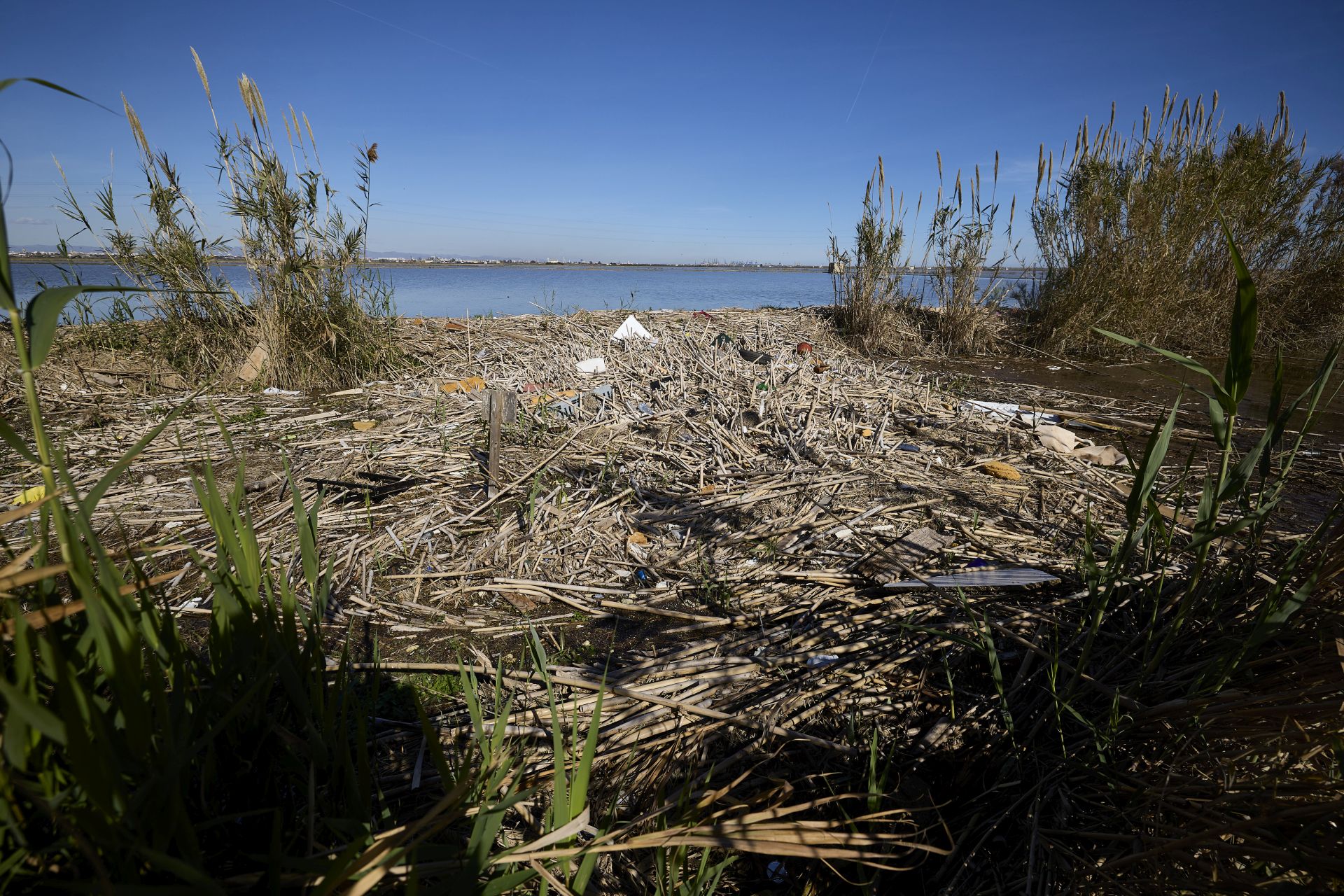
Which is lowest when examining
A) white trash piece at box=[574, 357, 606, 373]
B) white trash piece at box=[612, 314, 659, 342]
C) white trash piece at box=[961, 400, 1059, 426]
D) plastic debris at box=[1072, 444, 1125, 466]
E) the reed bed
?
the reed bed

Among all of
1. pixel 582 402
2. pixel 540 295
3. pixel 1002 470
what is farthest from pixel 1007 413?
pixel 540 295

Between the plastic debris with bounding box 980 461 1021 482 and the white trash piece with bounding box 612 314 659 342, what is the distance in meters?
3.70

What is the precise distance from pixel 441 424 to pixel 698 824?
351 centimetres

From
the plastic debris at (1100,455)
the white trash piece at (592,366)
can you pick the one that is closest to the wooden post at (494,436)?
the white trash piece at (592,366)

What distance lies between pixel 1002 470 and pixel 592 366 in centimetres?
343

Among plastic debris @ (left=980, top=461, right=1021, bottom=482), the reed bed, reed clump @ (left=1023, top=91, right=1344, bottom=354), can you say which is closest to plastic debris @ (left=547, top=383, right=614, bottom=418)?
the reed bed

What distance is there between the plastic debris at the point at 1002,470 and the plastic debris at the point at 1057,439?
0.56m

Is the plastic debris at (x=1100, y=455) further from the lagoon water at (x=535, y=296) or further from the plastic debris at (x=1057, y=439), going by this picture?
the lagoon water at (x=535, y=296)

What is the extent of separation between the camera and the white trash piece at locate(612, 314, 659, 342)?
6445mm

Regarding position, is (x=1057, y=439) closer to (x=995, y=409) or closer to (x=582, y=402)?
(x=995, y=409)

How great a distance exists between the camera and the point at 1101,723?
1.53m

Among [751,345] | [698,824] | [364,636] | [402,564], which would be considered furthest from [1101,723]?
[751,345]

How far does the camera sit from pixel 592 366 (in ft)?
17.7

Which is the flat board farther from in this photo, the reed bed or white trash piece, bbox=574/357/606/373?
white trash piece, bbox=574/357/606/373
